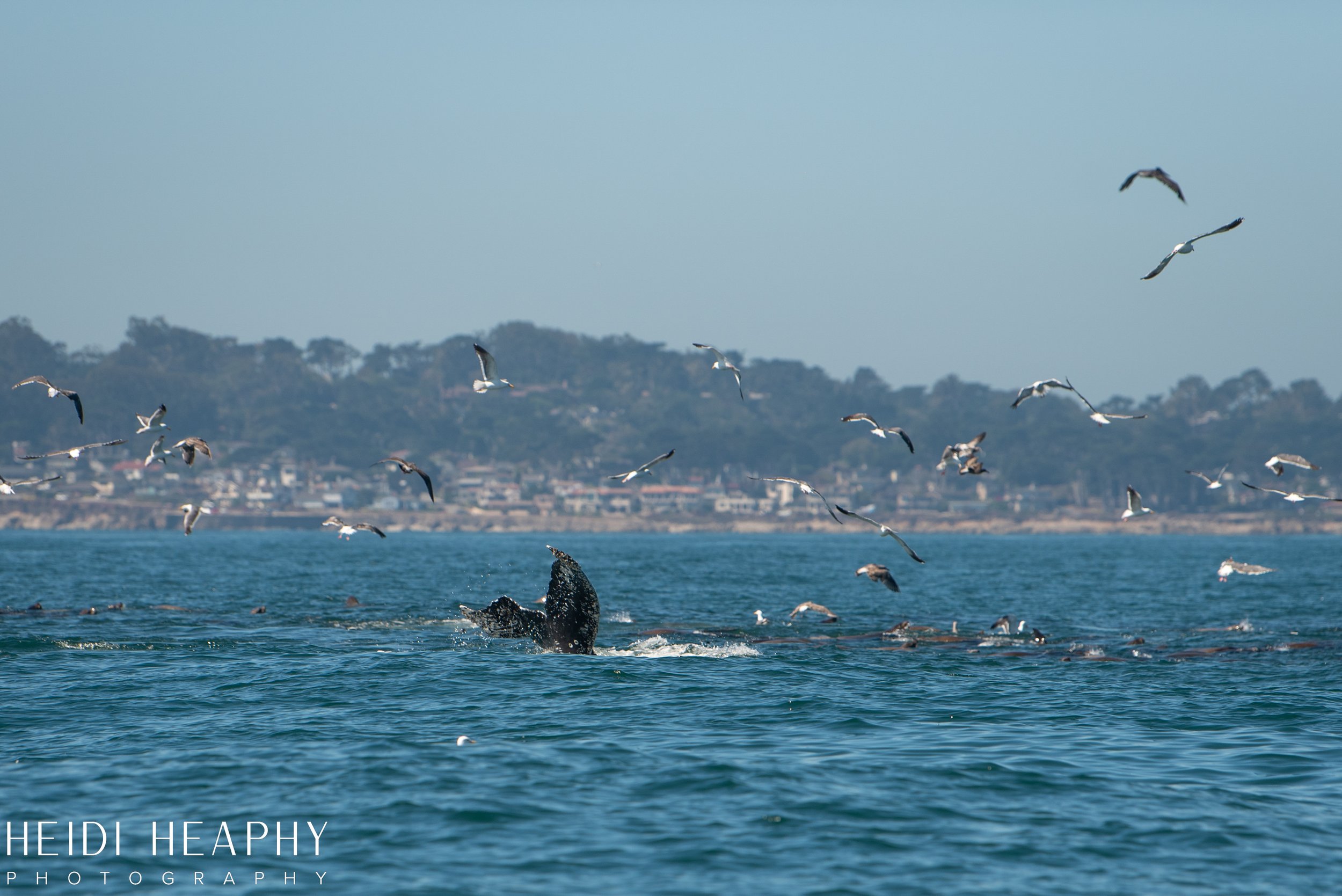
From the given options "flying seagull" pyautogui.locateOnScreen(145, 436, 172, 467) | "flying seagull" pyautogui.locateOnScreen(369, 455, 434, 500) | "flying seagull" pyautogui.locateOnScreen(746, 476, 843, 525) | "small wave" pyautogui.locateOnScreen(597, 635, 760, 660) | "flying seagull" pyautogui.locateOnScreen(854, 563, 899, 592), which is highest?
"flying seagull" pyautogui.locateOnScreen(145, 436, 172, 467)

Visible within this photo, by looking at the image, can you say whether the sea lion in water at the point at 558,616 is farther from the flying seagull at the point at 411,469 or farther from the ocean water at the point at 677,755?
the flying seagull at the point at 411,469

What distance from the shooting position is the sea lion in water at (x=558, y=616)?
2162 centimetres

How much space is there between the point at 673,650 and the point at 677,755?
11173mm

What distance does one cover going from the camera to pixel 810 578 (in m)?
65.0

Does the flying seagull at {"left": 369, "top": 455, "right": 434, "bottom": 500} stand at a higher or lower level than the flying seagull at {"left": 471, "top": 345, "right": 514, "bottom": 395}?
lower

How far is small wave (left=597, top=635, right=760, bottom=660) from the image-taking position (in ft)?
86.1

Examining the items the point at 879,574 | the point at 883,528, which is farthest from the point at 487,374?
the point at 883,528

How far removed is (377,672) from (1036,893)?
14635mm

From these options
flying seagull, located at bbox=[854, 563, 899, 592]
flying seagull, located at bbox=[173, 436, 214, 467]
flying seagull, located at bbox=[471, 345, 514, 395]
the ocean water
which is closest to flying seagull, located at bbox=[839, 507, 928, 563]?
flying seagull, located at bbox=[854, 563, 899, 592]

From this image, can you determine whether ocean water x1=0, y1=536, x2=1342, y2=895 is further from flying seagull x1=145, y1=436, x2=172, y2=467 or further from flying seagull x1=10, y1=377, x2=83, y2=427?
flying seagull x1=10, y1=377, x2=83, y2=427

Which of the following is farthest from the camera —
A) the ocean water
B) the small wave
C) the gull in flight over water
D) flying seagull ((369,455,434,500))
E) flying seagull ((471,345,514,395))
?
the small wave

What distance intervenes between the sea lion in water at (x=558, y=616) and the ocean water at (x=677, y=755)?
590mm

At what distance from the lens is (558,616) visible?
24609 millimetres

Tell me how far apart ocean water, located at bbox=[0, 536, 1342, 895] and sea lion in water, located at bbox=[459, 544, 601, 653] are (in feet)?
1.94
